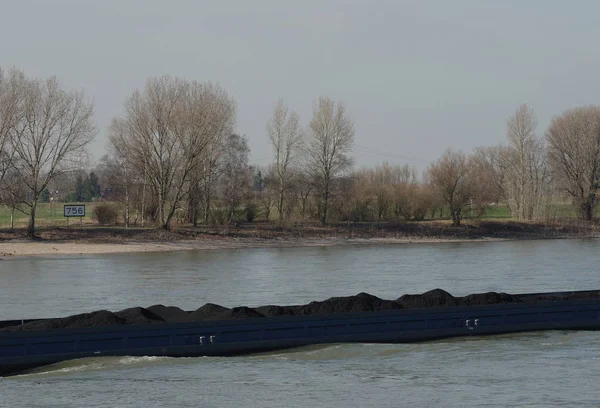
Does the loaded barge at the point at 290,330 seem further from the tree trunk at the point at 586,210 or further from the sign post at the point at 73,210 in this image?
the tree trunk at the point at 586,210

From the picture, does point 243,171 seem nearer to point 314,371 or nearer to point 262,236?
point 262,236

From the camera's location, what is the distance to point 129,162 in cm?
7706

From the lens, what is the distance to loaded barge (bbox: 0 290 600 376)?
62.7 feet

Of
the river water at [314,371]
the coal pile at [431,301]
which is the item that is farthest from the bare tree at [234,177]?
the coal pile at [431,301]

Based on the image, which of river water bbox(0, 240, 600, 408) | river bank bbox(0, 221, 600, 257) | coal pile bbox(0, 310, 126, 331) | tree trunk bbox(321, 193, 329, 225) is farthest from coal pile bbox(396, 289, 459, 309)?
tree trunk bbox(321, 193, 329, 225)

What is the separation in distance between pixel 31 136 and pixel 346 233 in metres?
25.8

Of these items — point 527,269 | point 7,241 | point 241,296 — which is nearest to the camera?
point 241,296

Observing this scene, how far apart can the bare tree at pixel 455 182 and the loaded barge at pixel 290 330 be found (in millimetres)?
63855

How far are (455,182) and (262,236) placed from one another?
2359 centimetres

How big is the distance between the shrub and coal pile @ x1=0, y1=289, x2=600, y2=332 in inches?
2237

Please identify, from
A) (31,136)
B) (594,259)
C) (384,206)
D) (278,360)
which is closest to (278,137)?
(384,206)

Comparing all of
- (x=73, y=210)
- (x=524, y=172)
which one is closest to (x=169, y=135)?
(x=73, y=210)

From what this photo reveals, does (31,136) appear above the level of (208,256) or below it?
above

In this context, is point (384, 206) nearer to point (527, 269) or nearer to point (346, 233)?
point (346, 233)
